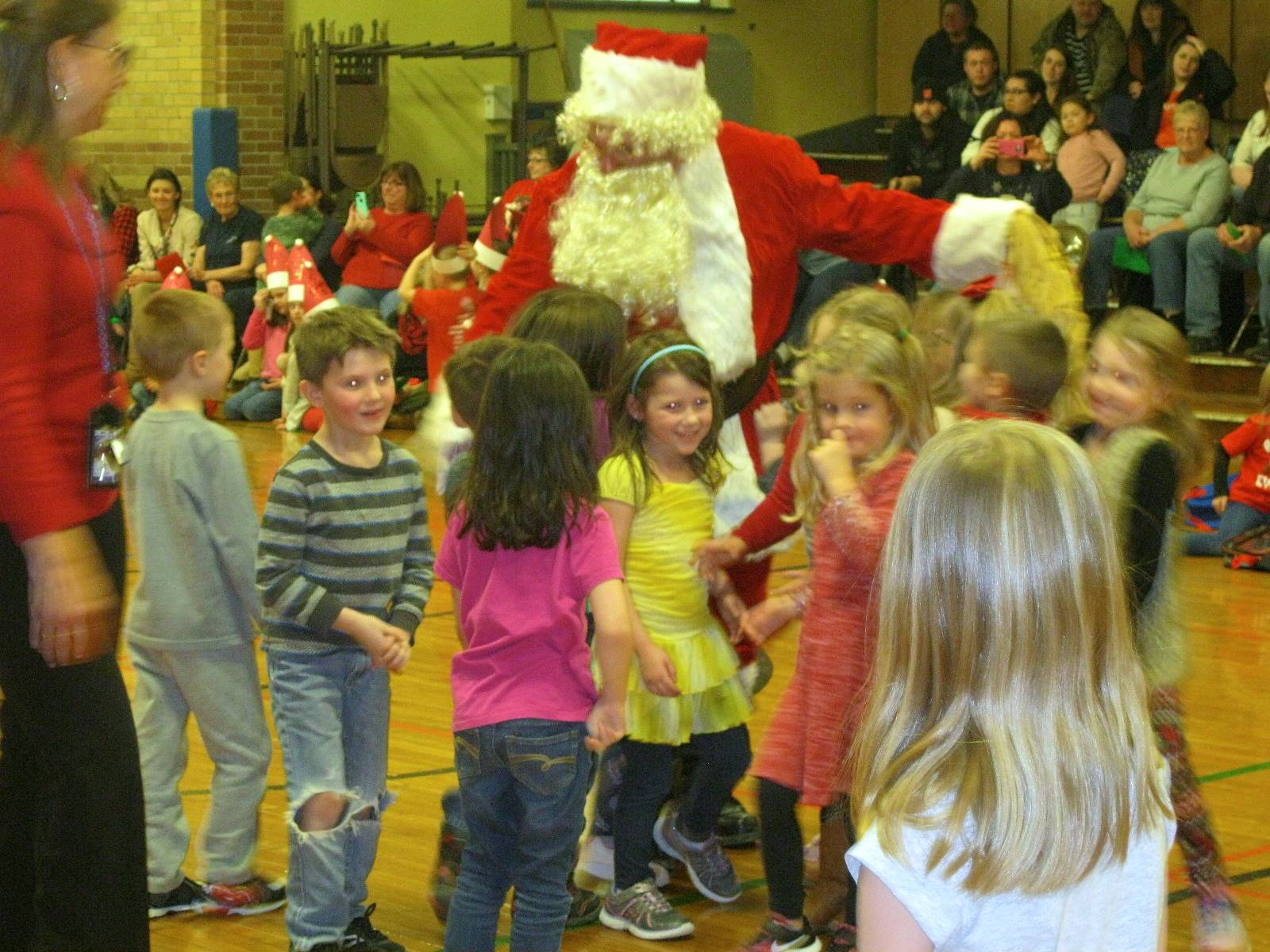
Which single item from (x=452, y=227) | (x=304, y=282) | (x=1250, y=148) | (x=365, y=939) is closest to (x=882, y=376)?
(x=365, y=939)

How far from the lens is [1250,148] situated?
29.6 feet

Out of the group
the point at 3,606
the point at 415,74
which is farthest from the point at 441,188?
the point at 3,606

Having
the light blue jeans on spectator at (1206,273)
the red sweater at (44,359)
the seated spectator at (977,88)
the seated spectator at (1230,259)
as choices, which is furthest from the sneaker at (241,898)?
the seated spectator at (977,88)

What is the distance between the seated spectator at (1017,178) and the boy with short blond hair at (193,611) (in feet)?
22.6

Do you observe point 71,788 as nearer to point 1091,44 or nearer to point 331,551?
point 331,551

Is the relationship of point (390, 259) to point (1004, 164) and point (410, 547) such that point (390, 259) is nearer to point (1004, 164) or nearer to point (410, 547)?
point (1004, 164)

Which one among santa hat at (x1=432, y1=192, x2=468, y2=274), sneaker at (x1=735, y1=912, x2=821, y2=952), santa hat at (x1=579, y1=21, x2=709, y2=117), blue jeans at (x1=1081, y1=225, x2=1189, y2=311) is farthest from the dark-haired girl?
santa hat at (x1=432, y1=192, x2=468, y2=274)

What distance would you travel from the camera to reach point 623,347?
320 centimetres

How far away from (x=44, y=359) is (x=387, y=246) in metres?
8.82

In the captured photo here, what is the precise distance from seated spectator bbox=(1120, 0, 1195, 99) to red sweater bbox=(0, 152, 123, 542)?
905 cm

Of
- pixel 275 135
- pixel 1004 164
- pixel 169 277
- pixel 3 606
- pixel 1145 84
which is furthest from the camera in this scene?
pixel 275 135

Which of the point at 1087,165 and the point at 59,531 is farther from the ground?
the point at 1087,165

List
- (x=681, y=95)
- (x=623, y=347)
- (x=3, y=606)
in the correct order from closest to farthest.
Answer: (x=3, y=606)
(x=623, y=347)
(x=681, y=95)

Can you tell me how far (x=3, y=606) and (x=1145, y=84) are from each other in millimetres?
9285
